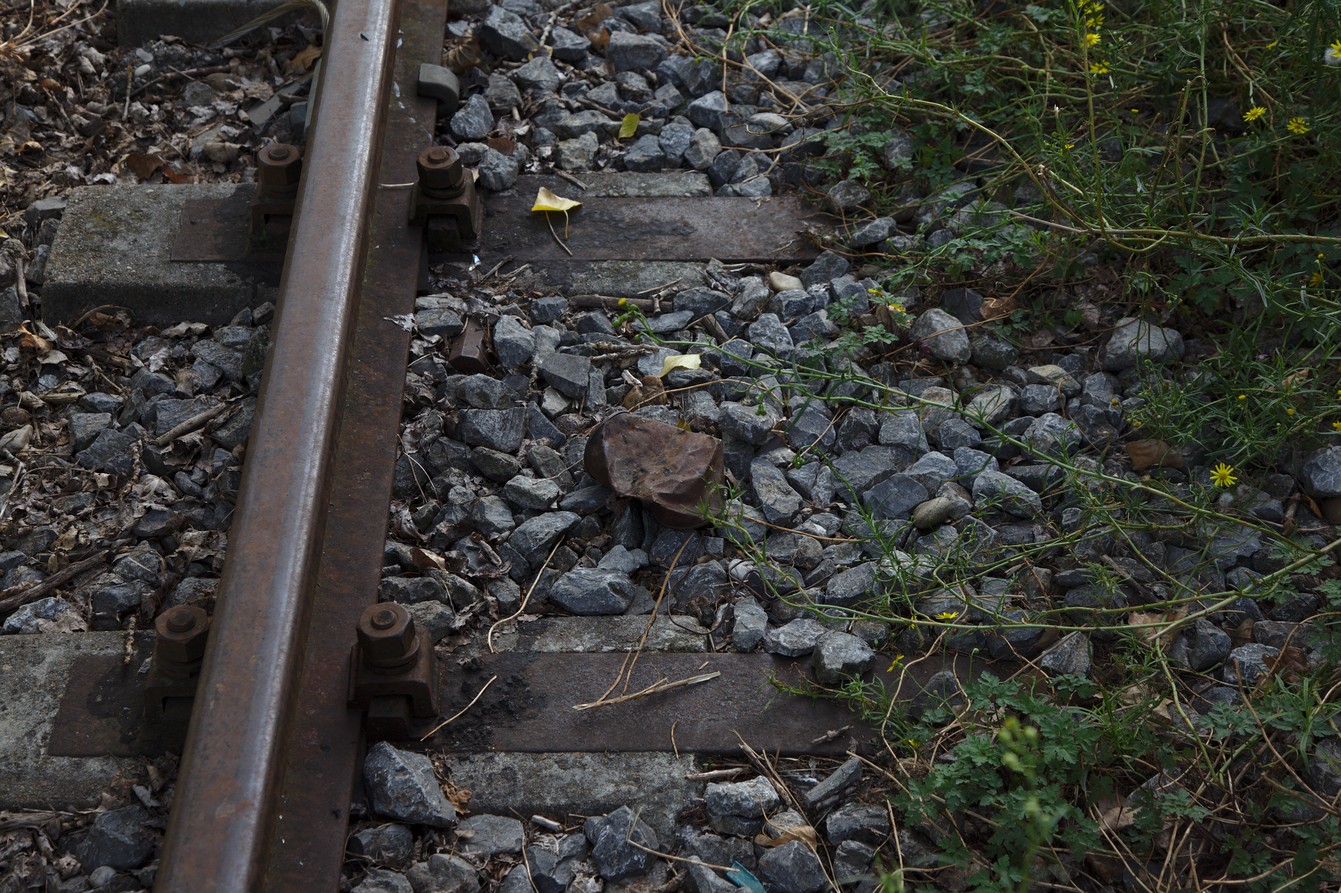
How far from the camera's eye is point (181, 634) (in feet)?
6.93

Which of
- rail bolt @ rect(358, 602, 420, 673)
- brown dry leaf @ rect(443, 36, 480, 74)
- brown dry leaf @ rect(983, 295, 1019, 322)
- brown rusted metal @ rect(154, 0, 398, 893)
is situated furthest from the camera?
brown dry leaf @ rect(443, 36, 480, 74)

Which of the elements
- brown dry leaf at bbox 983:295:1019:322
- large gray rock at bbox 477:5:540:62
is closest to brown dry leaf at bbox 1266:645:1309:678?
brown dry leaf at bbox 983:295:1019:322

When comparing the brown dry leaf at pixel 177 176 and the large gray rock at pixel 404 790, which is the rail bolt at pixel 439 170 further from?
the large gray rock at pixel 404 790

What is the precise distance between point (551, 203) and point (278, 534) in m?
1.38

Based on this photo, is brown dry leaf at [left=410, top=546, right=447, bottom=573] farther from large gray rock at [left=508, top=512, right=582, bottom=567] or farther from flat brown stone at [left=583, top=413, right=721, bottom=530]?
flat brown stone at [left=583, top=413, right=721, bottom=530]

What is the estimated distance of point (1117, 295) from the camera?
2941mm

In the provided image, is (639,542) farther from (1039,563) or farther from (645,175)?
(645,175)

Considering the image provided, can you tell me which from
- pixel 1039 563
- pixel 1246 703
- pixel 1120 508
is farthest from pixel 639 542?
pixel 1246 703

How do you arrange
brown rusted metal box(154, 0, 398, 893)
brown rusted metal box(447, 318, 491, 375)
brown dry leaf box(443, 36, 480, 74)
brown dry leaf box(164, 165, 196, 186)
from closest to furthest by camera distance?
brown rusted metal box(154, 0, 398, 893) < brown rusted metal box(447, 318, 491, 375) < brown dry leaf box(164, 165, 196, 186) < brown dry leaf box(443, 36, 480, 74)

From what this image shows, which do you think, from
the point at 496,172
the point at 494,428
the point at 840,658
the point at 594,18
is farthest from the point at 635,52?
the point at 840,658

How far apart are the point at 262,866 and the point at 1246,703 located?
5.38 feet

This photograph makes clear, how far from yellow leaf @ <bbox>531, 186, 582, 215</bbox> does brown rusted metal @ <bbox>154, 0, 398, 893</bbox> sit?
0.43m

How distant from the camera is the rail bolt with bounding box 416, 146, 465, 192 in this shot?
296 centimetres

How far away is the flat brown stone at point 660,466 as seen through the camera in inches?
Answer: 96.3
